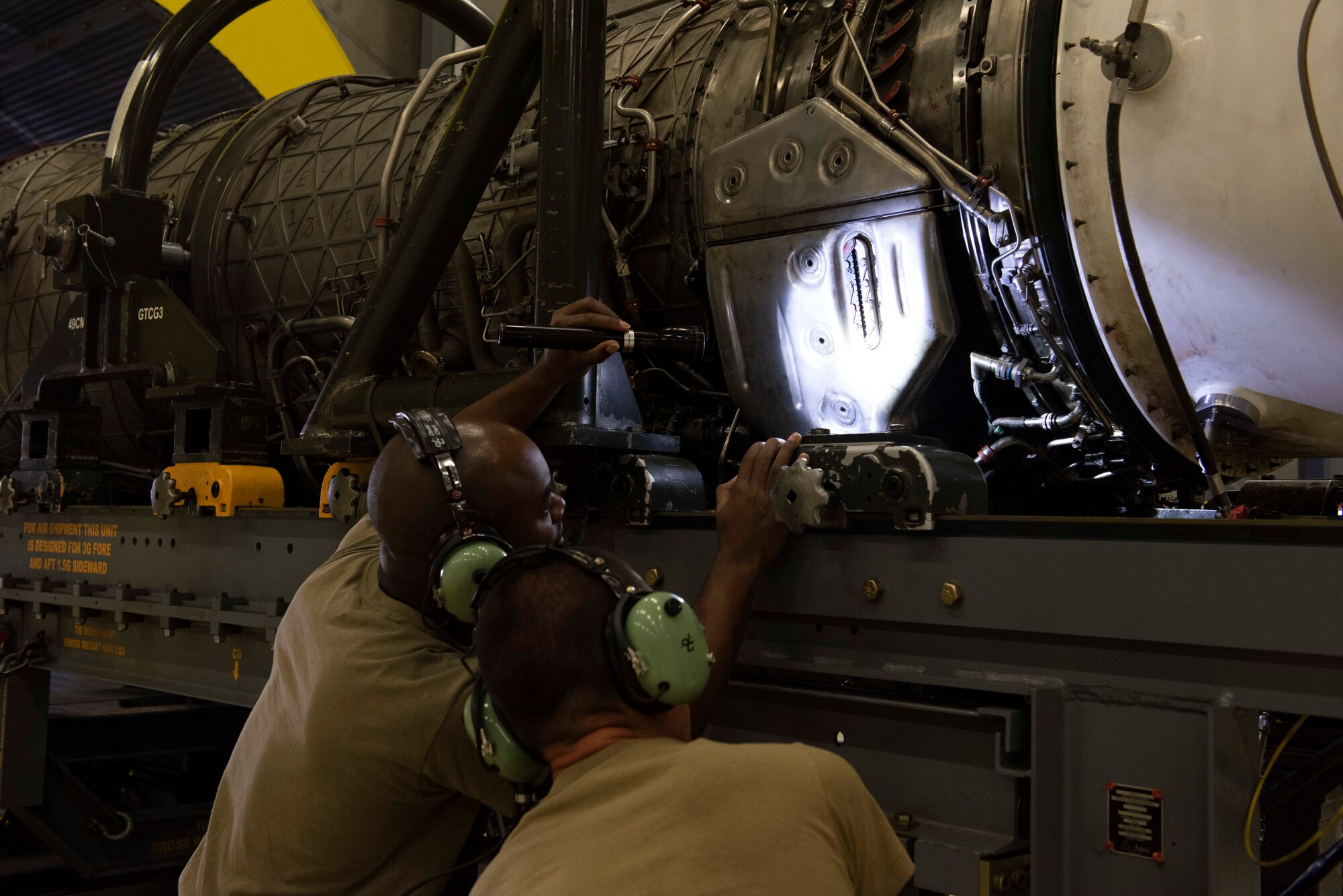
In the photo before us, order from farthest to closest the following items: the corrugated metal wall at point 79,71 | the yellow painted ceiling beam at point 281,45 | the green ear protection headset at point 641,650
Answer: the corrugated metal wall at point 79,71, the yellow painted ceiling beam at point 281,45, the green ear protection headset at point 641,650

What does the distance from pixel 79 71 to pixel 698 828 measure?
8528mm

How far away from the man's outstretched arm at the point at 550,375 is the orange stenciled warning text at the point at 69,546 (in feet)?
6.08

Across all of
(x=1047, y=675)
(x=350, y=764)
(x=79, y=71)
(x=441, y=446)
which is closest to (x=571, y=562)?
(x=441, y=446)

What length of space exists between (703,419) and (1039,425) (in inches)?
29.2

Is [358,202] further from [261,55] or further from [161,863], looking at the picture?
[261,55]

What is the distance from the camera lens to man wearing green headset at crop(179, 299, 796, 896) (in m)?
1.69

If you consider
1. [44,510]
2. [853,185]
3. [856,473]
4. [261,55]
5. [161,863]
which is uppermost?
[261,55]

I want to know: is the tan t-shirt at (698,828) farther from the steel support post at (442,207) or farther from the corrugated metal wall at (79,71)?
the corrugated metal wall at (79,71)

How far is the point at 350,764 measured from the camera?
66.3 inches

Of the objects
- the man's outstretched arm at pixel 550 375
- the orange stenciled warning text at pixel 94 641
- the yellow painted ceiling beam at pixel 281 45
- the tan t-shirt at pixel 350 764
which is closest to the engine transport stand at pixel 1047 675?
the man's outstretched arm at pixel 550 375

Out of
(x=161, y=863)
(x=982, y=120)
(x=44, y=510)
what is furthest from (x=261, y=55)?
(x=982, y=120)

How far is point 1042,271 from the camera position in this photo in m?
1.96

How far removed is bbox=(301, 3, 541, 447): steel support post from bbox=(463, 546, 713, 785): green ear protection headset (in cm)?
130

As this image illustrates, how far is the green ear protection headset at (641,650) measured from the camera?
120 centimetres
